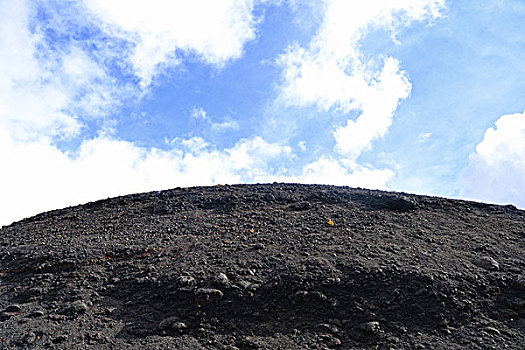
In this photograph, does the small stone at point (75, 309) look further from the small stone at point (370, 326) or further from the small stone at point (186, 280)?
the small stone at point (370, 326)

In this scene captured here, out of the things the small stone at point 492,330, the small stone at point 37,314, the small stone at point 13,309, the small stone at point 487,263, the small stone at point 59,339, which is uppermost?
the small stone at point 487,263

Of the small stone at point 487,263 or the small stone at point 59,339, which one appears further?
the small stone at point 487,263

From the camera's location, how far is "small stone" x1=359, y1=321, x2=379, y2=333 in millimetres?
4711

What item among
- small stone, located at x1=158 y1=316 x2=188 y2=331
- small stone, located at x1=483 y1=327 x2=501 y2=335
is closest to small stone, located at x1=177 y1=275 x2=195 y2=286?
small stone, located at x1=158 y1=316 x2=188 y2=331

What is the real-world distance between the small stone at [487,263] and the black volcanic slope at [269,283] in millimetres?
18

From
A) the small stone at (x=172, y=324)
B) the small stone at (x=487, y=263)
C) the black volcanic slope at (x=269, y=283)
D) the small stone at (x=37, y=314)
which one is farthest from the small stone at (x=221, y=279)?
the small stone at (x=487, y=263)

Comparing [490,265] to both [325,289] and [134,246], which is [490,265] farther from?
[134,246]

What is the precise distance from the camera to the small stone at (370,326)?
471 centimetres

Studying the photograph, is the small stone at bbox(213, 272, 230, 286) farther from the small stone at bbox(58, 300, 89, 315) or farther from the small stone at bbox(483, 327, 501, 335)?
the small stone at bbox(483, 327, 501, 335)

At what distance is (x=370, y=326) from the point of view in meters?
4.74

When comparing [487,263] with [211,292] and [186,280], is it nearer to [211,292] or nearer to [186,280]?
[211,292]

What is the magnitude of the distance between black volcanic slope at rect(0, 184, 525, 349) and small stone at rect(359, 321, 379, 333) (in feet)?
0.04

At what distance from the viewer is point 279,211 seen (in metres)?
8.20

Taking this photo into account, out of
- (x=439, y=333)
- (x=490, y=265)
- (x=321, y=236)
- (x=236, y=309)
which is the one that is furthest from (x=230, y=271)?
(x=490, y=265)
